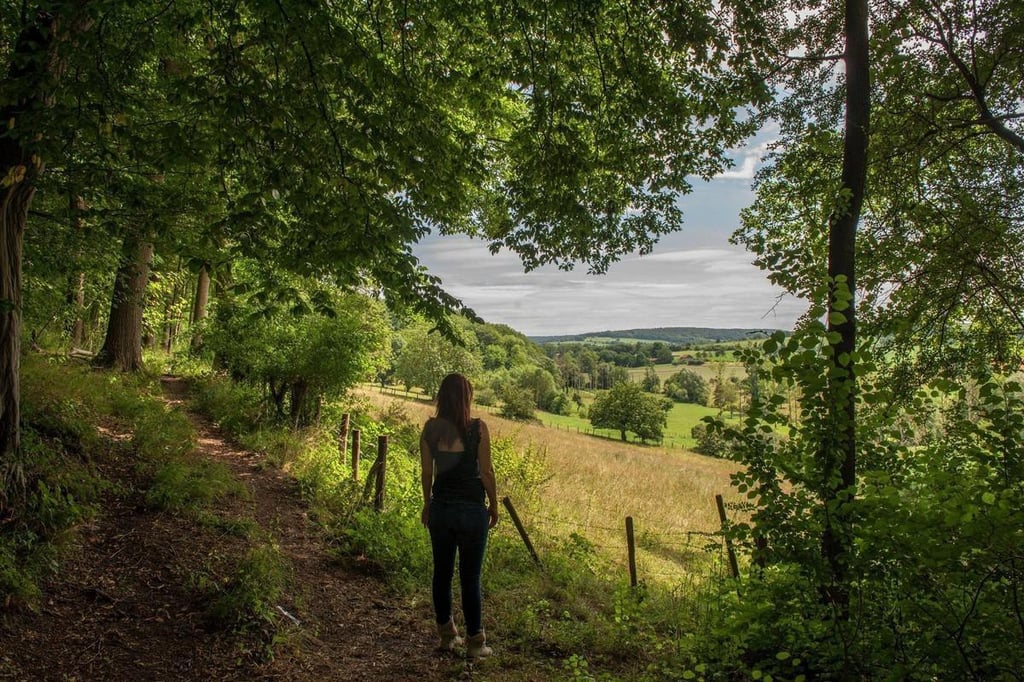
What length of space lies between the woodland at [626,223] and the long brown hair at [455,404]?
2.40 feet

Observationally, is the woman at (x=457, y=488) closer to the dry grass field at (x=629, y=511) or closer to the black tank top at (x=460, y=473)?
the black tank top at (x=460, y=473)

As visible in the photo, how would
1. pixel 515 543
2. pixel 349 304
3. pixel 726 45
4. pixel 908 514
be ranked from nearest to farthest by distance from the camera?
pixel 908 514, pixel 726 45, pixel 515 543, pixel 349 304

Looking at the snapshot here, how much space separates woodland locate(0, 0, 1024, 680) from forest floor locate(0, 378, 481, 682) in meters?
0.25

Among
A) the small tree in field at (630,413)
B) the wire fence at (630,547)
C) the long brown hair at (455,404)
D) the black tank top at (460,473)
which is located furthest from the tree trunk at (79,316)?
the small tree in field at (630,413)

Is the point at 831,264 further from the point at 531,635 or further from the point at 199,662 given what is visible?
the point at 199,662

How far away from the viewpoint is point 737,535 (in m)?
3.43

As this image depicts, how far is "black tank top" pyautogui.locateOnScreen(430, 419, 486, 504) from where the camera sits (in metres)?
4.01

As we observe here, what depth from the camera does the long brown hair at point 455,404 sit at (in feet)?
13.3

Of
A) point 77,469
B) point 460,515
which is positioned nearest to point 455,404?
point 460,515

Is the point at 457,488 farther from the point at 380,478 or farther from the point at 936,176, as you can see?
the point at 936,176

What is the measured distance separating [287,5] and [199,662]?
4487 millimetres

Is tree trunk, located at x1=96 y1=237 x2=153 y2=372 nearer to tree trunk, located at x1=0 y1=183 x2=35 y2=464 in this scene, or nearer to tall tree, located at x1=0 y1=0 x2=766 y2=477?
tall tree, located at x1=0 y1=0 x2=766 y2=477

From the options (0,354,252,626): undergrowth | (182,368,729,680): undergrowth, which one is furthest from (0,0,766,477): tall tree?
(182,368,729,680): undergrowth

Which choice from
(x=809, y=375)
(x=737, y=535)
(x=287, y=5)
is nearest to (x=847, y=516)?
(x=737, y=535)
